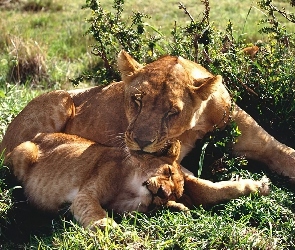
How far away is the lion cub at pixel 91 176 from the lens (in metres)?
4.21

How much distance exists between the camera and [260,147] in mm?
5082

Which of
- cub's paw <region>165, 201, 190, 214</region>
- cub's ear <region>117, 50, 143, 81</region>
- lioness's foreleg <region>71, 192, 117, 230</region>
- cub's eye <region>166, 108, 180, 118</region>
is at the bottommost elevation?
lioness's foreleg <region>71, 192, 117, 230</region>

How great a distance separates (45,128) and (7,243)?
137cm

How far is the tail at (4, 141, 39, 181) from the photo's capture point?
4918 mm

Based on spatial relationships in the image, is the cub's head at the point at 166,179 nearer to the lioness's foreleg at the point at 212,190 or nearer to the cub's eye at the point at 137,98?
the lioness's foreleg at the point at 212,190

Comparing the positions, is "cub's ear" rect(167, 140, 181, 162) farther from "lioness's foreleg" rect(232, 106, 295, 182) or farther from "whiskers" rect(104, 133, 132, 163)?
"lioness's foreleg" rect(232, 106, 295, 182)

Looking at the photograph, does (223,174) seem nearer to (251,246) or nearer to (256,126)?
(256,126)

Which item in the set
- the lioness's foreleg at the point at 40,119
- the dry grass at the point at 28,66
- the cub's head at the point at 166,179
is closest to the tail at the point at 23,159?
the lioness's foreleg at the point at 40,119

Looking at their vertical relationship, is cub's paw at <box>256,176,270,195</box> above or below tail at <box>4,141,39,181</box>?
above

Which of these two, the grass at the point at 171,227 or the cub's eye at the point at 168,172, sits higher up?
the cub's eye at the point at 168,172

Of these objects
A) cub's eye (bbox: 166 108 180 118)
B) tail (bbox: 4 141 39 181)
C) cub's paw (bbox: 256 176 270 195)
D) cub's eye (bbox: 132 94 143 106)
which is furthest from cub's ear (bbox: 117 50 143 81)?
cub's paw (bbox: 256 176 270 195)

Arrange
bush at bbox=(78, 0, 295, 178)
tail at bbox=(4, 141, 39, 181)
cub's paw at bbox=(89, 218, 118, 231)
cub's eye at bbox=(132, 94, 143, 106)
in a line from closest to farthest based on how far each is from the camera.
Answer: cub's paw at bbox=(89, 218, 118, 231) < cub's eye at bbox=(132, 94, 143, 106) < tail at bbox=(4, 141, 39, 181) < bush at bbox=(78, 0, 295, 178)

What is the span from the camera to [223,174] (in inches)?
195

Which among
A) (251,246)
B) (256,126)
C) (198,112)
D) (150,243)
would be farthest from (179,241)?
(256,126)
